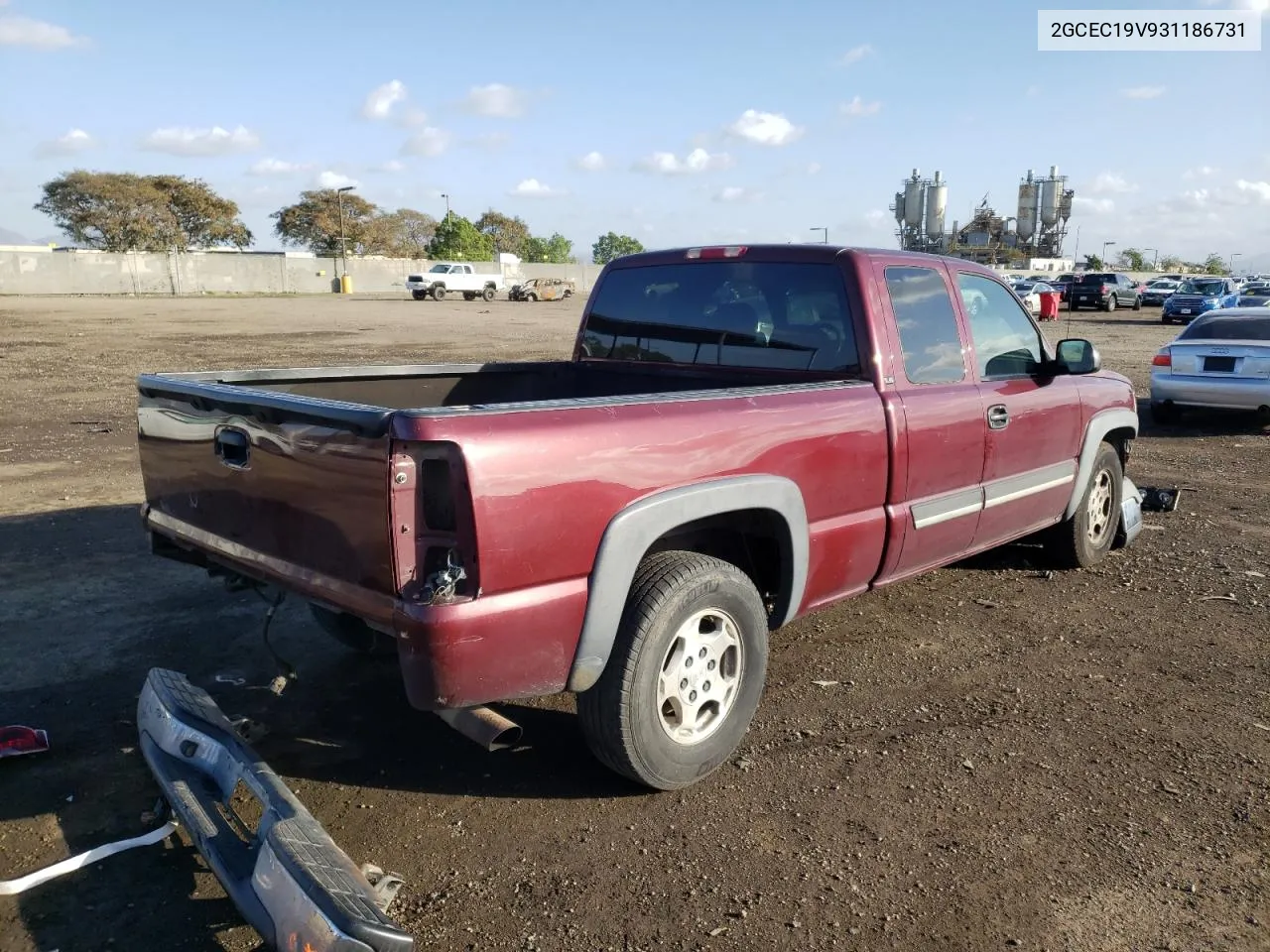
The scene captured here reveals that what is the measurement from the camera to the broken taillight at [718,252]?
457cm

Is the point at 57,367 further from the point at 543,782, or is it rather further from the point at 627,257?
the point at 543,782

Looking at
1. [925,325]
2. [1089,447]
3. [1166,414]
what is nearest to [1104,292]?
[1166,414]

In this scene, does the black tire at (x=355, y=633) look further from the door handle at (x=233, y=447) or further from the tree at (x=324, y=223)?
the tree at (x=324, y=223)

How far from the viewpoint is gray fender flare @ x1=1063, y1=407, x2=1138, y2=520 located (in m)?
5.52

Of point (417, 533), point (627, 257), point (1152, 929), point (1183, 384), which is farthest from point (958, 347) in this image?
point (1183, 384)

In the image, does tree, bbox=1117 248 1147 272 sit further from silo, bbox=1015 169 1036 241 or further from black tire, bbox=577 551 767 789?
black tire, bbox=577 551 767 789

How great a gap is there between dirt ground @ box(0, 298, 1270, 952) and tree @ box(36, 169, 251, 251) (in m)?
75.3

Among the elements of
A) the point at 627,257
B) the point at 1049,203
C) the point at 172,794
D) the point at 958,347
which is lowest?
the point at 172,794

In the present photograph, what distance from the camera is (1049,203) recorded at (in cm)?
8975

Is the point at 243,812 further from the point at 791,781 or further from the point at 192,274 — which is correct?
the point at 192,274

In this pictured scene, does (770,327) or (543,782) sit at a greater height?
(770,327)

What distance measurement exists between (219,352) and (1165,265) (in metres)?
125

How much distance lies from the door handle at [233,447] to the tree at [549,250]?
117m

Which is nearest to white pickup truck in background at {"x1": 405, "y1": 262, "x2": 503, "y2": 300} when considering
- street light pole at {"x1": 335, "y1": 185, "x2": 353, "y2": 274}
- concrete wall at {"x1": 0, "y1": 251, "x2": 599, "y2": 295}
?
concrete wall at {"x1": 0, "y1": 251, "x2": 599, "y2": 295}
